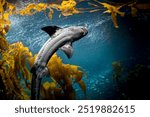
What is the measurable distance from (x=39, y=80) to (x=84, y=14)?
1247mm

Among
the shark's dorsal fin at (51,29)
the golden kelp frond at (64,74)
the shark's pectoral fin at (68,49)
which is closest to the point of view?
the shark's pectoral fin at (68,49)

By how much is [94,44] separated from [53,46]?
0.71 meters

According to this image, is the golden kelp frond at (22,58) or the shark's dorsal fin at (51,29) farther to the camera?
the golden kelp frond at (22,58)

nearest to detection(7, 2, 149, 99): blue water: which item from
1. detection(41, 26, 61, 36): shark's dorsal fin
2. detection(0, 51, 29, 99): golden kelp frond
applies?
detection(41, 26, 61, 36): shark's dorsal fin

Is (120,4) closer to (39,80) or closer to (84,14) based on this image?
(84,14)

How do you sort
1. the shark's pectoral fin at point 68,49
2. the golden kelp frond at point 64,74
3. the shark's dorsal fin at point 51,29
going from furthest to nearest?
the golden kelp frond at point 64,74 < the shark's dorsal fin at point 51,29 < the shark's pectoral fin at point 68,49

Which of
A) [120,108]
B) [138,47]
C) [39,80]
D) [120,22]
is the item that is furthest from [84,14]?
[120,108]

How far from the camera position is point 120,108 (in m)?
3.86

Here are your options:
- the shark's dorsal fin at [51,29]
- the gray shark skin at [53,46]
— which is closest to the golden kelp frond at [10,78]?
the gray shark skin at [53,46]

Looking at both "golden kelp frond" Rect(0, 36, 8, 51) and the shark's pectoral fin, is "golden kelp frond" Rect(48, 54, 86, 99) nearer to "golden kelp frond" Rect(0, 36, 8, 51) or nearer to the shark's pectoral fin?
the shark's pectoral fin

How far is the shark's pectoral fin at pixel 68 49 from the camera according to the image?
3758mm

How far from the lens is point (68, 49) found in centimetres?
377

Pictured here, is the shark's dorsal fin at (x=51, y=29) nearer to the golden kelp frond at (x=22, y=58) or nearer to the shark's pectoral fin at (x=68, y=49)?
the shark's pectoral fin at (x=68, y=49)

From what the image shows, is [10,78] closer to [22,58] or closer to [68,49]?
[22,58]
